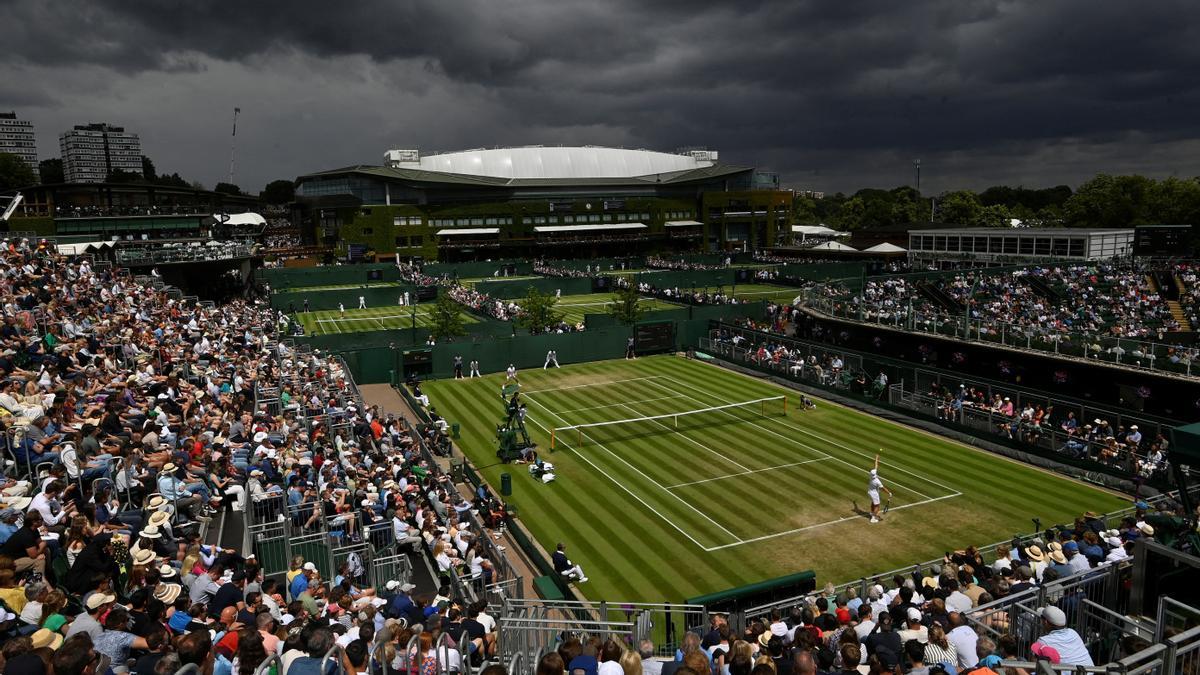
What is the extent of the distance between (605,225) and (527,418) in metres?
89.3

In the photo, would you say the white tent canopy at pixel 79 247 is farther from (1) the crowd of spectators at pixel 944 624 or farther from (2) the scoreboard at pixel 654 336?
(1) the crowd of spectators at pixel 944 624

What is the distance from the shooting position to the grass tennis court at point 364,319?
183 ft

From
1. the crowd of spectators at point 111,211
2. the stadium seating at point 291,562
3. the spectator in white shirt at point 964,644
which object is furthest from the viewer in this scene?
the crowd of spectators at point 111,211

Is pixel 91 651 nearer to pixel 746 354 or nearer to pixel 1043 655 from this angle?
pixel 1043 655

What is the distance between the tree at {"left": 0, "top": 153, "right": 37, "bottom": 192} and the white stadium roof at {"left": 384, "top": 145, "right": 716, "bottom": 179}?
55601mm

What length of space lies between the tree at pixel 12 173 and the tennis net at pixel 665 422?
400 feet

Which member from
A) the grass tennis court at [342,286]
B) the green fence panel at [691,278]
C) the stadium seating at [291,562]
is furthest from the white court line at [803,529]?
the grass tennis court at [342,286]

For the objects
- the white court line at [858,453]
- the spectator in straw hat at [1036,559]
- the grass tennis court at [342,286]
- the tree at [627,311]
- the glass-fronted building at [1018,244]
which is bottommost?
the white court line at [858,453]

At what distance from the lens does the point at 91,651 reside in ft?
20.6

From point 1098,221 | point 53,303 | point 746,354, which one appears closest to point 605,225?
point 1098,221

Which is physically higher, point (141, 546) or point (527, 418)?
point (141, 546)

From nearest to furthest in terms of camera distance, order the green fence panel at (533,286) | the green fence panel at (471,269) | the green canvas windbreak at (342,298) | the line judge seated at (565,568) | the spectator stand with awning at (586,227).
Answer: the line judge seated at (565,568) < the green canvas windbreak at (342,298) < the green fence panel at (533,286) < the green fence panel at (471,269) < the spectator stand with awning at (586,227)

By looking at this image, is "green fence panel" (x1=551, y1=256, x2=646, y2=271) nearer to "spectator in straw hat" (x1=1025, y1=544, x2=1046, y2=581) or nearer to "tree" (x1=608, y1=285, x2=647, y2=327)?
"tree" (x1=608, y1=285, x2=647, y2=327)

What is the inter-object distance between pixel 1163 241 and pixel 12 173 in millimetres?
149776
